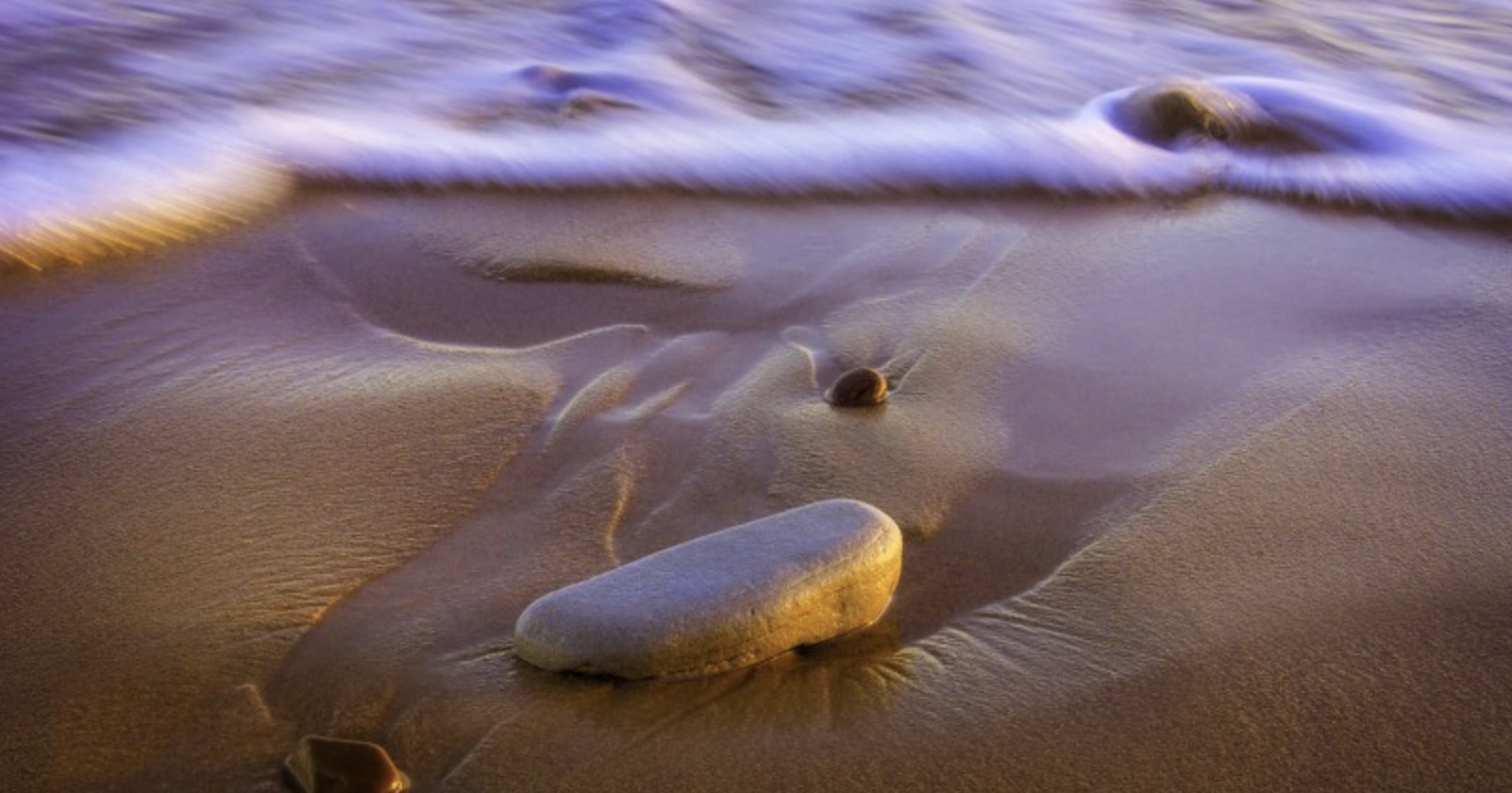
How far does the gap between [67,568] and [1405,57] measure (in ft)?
14.6

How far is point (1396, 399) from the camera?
8.69ft

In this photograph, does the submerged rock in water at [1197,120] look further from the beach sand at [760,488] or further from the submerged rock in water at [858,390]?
the submerged rock in water at [858,390]

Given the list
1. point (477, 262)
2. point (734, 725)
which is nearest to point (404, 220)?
point (477, 262)

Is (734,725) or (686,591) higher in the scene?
(686,591)

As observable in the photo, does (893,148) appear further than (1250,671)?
Yes

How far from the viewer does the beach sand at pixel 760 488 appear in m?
1.74

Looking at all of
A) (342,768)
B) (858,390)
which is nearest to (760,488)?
(858,390)

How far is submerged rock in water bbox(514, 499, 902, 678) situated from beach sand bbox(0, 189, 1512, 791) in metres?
0.04

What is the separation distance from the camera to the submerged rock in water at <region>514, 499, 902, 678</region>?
1751mm

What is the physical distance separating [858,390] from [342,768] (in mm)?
1146

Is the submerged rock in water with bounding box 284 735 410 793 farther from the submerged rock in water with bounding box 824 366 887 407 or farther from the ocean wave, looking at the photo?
the ocean wave

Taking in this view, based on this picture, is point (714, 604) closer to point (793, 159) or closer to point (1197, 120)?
point (793, 159)

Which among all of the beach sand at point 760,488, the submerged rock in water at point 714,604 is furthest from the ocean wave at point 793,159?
the submerged rock in water at point 714,604

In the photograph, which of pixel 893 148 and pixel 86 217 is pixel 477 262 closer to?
pixel 86 217
